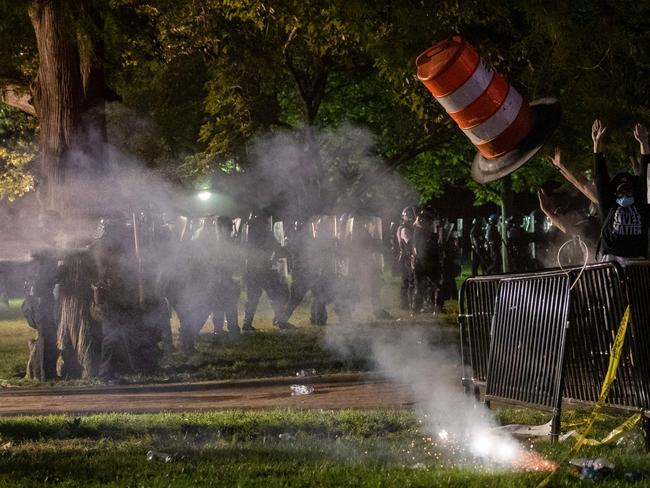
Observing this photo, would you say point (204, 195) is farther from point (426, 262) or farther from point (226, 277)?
point (226, 277)

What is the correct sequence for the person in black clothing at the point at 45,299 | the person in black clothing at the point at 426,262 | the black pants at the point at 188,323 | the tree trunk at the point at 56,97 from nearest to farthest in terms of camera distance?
the person in black clothing at the point at 45,299, the tree trunk at the point at 56,97, the black pants at the point at 188,323, the person in black clothing at the point at 426,262

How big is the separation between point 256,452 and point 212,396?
428 cm

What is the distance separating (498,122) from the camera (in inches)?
278

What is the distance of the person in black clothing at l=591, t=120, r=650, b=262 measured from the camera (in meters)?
8.08

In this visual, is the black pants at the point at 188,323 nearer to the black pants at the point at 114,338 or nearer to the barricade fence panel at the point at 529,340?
the black pants at the point at 114,338

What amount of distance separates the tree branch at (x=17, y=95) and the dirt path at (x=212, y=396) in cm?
529

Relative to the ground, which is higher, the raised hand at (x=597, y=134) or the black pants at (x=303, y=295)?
the raised hand at (x=597, y=134)

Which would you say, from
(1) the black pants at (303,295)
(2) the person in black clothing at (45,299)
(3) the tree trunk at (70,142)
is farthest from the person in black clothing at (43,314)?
(1) the black pants at (303,295)

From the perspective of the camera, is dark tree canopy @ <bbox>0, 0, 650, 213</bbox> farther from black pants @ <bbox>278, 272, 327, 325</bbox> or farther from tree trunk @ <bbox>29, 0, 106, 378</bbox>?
black pants @ <bbox>278, 272, 327, 325</bbox>

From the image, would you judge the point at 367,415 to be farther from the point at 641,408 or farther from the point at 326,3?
the point at 326,3

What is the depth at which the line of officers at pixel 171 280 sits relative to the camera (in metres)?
12.8

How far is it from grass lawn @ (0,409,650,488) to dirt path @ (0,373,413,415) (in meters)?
1.04

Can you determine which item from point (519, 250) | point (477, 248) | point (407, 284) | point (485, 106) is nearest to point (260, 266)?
point (407, 284)

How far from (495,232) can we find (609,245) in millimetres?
19523
